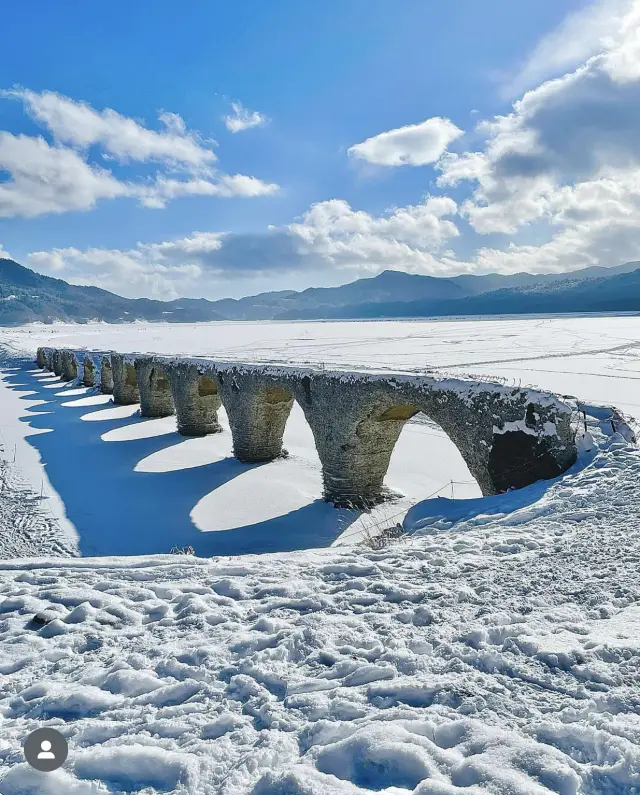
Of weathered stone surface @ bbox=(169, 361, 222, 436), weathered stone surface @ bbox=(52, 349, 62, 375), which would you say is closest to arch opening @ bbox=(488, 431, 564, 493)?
weathered stone surface @ bbox=(169, 361, 222, 436)

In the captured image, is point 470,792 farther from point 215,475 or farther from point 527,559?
point 215,475

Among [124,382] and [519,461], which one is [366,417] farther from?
[124,382]

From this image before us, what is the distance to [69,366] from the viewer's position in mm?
35312

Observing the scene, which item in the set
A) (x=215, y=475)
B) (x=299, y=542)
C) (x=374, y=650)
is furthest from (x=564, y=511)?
(x=215, y=475)

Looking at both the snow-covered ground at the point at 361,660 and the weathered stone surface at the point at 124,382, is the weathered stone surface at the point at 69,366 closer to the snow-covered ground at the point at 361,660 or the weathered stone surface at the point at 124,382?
the weathered stone surface at the point at 124,382

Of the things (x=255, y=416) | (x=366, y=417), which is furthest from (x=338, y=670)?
(x=255, y=416)

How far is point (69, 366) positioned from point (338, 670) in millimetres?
37160

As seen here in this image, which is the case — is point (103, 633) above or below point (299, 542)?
above

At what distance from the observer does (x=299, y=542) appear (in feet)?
32.6

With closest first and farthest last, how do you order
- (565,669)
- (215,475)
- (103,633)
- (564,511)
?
1. (565,669)
2. (103,633)
3. (564,511)
4. (215,475)

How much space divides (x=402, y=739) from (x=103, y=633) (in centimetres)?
219

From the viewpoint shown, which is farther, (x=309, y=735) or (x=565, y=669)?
(x=565, y=669)

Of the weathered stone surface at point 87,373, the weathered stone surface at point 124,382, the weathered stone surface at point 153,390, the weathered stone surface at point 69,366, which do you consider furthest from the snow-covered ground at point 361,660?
the weathered stone surface at point 69,366

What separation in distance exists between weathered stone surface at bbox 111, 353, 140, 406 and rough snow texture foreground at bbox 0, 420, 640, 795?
2105 cm
